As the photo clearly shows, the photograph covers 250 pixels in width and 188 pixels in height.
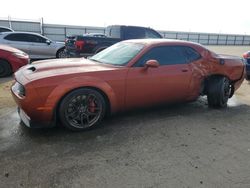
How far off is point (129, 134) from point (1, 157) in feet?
5.97

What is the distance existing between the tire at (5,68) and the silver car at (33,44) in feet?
10.1

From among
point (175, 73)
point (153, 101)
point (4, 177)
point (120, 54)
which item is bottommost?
point (4, 177)

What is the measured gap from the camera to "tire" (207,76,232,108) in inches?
214

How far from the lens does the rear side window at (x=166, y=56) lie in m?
4.69

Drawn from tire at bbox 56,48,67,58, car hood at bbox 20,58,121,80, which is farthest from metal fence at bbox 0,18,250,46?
car hood at bbox 20,58,121,80

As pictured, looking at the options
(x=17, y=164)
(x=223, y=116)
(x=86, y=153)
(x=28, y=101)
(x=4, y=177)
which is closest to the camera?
(x=4, y=177)

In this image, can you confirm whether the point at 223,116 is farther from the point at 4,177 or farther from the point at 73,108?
the point at 4,177

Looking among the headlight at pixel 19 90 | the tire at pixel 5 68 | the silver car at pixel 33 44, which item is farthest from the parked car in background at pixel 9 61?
the headlight at pixel 19 90

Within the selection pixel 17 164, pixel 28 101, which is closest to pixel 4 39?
pixel 28 101

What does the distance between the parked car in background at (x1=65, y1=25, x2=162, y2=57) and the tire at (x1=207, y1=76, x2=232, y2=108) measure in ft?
17.9

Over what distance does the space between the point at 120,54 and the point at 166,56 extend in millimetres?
879

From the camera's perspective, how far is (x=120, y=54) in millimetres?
4906

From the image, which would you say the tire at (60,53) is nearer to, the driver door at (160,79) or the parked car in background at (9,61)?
the parked car in background at (9,61)

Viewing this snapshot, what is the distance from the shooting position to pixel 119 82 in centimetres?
429
